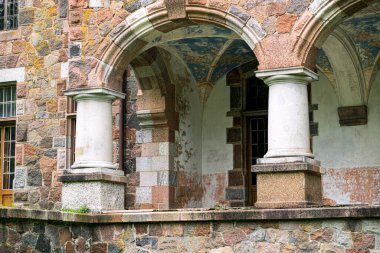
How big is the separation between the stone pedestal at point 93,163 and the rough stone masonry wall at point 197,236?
2.22 ft

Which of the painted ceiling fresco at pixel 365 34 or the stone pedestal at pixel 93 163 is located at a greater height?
the painted ceiling fresco at pixel 365 34

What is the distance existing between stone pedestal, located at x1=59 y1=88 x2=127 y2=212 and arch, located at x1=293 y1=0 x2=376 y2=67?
9.40 feet

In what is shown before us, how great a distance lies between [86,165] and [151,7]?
2376 mm

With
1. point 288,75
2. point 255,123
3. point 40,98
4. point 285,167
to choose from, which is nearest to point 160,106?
point 255,123

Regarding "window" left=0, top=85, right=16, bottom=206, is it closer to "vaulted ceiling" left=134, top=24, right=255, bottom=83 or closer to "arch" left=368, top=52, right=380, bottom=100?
"vaulted ceiling" left=134, top=24, right=255, bottom=83

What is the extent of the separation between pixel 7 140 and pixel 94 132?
431 centimetres

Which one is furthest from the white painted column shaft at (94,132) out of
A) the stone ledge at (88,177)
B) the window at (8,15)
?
the window at (8,15)

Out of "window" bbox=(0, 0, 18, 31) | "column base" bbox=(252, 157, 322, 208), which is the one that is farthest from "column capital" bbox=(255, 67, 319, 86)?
"window" bbox=(0, 0, 18, 31)

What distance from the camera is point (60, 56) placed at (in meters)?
14.5

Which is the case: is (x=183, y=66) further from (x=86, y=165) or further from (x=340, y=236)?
(x=340, y=236)

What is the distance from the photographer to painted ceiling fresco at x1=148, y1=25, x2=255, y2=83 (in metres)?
12.1

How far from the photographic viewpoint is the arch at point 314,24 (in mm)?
9945

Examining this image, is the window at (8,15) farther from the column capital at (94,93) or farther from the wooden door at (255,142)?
the wooden door at (255,142)

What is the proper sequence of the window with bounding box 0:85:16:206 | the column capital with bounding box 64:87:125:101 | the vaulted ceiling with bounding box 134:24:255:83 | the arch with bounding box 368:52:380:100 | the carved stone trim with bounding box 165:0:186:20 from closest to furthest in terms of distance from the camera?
the carved stone trim with bounding box 165:0:186:20 < the column capital with bounding box 64:87:125:101 < the vaulted ceiling with bounding box 134:24:255:83 < the arch with bounding box 368:52:380:100 < the window with bounding box 0:85:16:206
